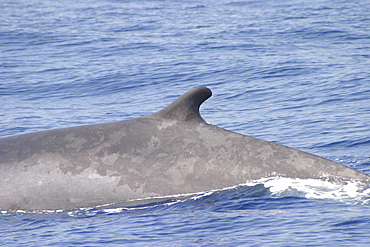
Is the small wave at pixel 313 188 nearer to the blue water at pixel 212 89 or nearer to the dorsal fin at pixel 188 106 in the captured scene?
the blue water at pixel 212 89

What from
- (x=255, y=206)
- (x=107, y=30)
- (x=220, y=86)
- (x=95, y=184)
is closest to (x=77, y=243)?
(x=95, y=184)

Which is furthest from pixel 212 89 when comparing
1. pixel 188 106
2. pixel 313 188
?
pixel 313 188

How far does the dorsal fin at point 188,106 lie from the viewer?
9.47 metres

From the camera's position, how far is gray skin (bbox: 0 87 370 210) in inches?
369

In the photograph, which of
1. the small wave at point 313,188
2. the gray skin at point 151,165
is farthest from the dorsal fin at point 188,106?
the small wave at point 313,188

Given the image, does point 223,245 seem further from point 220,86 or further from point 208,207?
point 220,86

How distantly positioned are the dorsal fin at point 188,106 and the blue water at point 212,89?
1.27 m

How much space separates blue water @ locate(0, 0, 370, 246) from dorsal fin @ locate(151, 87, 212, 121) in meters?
1.27

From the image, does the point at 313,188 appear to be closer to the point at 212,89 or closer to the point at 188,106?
the point at 188,106

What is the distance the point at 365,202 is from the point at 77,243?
403 centimetres

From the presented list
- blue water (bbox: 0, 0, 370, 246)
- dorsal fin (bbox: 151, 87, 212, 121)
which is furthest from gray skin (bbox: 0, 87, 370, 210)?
blue water (bbox: 0, 0, 370, 246)

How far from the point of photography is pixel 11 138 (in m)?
10.2

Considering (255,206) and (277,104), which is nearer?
(255,206)

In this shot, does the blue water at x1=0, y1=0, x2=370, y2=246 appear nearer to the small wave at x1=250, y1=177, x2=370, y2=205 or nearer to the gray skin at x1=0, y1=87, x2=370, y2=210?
the small wave at x1=250, y1=177, x2=370, y2=205
